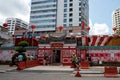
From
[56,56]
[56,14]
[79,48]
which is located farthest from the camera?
[56,14]

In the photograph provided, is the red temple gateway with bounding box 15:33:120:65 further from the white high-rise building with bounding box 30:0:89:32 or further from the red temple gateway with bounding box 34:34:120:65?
the white high-rise building with bounding box 30:0:89:32

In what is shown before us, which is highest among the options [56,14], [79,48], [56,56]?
[56,14]

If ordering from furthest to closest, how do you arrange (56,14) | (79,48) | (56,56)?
1. (56,14)
2. (56,56)
3. (79,48)

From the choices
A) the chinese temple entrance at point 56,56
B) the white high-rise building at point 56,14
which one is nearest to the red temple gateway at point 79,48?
the chinese temple entrance at point 56,56

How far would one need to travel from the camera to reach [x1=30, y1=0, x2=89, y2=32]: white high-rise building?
87.6 meters

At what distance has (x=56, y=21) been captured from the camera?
88.8 metres

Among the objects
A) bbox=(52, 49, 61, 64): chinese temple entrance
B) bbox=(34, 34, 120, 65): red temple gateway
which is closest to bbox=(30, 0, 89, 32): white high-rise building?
bbox=(34, 34, 120, 65): red temple gateway

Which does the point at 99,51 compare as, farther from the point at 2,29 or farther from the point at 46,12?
the point at 46,12

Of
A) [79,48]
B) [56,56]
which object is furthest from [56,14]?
[79,48]

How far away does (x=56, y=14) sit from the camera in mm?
89375

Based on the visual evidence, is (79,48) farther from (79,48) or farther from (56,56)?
(56,56)

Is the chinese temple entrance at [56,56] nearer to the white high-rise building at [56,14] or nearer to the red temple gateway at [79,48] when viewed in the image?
the red temple gateway at [79,48]

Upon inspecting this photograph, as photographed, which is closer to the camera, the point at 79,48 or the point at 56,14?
the point at 79,48

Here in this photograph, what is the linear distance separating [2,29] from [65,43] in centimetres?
1337
